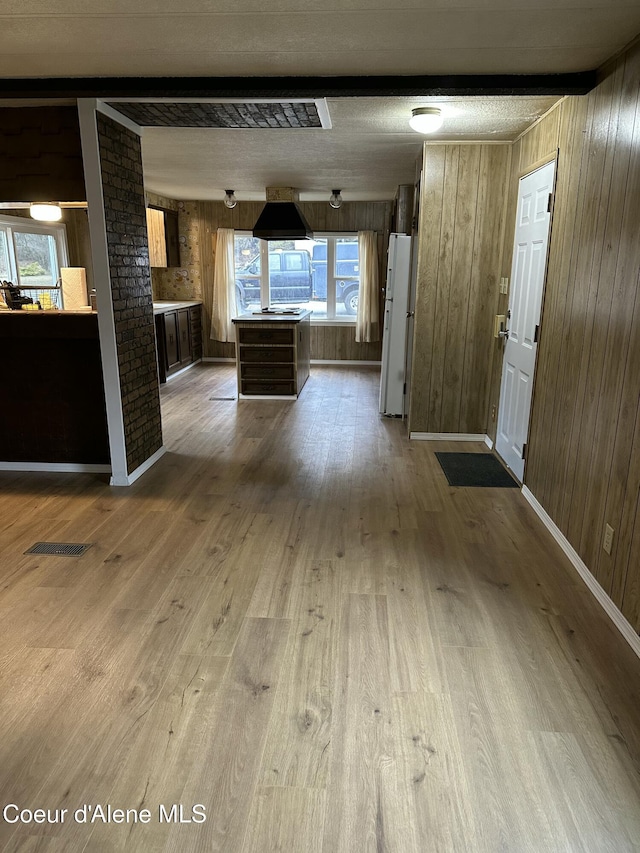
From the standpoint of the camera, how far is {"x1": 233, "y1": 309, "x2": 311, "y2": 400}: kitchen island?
6.38 m

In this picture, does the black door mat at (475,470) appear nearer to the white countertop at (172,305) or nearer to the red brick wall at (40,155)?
the red brick wall at (40,155)

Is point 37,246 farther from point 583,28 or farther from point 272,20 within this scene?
point 583,28

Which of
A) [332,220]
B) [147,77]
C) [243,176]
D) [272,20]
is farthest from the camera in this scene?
[332,220]

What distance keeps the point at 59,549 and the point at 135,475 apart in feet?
3.52

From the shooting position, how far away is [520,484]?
3949 mm

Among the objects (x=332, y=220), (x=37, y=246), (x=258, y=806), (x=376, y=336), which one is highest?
(x=332, y=220)

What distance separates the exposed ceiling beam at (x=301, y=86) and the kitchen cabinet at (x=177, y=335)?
4085mm

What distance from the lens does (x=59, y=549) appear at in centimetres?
304

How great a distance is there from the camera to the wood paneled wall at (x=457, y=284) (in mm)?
4516

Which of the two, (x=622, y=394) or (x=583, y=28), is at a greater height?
(x=583, y=28)

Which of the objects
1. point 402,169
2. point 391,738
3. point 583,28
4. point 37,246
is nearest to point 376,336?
point 402,169

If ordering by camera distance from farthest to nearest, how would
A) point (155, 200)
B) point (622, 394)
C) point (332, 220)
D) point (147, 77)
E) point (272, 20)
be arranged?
1. point (332, 220)
2. point (155, 200)
3. point (147, 77)
4. point (622, 394)
5. point (272, 20)

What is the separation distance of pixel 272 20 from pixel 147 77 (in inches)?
41.9

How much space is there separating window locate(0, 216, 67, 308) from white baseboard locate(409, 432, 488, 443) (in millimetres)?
3429
